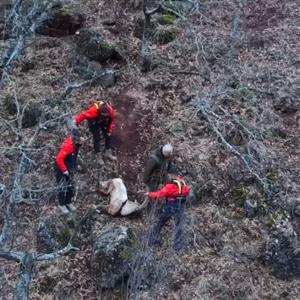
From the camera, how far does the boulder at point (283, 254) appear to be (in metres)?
7.91

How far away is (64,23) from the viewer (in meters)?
11.9

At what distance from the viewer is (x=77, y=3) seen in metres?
12.3

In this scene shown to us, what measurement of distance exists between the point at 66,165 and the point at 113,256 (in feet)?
4.66

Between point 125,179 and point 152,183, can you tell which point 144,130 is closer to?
point 125,179

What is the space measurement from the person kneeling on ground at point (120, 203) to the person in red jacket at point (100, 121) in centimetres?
75

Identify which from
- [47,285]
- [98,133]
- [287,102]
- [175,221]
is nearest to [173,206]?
[175,221]

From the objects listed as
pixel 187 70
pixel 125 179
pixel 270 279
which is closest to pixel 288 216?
pixel 270 279

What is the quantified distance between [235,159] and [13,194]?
4.83 meters

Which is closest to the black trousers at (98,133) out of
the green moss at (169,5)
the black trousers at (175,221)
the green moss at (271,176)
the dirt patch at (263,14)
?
the black trousers at (175,221)

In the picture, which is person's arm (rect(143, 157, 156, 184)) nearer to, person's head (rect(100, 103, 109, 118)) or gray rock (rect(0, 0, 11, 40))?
person's head (rect(100, 103, 109, 118))

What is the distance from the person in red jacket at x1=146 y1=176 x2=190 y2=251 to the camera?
7.22m

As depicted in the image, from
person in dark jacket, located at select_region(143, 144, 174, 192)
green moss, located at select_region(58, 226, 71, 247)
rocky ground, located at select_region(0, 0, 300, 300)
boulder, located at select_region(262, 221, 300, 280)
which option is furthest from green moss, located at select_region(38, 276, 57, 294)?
boulder, located at select_region(262, 221, 300, 280)

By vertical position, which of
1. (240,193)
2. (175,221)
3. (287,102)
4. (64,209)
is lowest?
(240,193)

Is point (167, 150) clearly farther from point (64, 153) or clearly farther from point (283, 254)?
point (283, 254)
